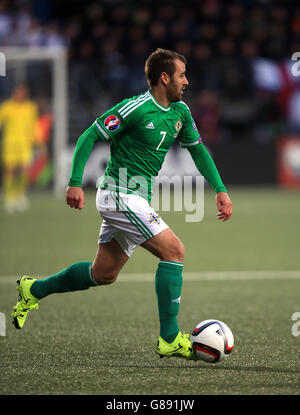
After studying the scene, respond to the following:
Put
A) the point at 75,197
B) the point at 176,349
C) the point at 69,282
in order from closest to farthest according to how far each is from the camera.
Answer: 1. the point at 75,197
2. the point at 176,349
3. the point at 69,282

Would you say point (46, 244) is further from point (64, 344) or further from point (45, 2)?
point (45, 2)

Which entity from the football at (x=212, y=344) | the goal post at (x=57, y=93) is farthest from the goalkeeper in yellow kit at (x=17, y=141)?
the football at (x=212, y=344)

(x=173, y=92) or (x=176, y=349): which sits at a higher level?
(x=173, y=92)

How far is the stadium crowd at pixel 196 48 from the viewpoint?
2022 cm

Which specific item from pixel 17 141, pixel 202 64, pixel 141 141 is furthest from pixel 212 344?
pixel 202 64

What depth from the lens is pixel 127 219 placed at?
4.88m

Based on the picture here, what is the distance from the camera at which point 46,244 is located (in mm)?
11180

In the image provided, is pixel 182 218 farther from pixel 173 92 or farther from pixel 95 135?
pixel 95 135

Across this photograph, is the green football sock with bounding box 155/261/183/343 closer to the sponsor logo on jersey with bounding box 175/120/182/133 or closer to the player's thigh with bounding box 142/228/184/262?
the player's thigh with bounding box 142/228/184/262

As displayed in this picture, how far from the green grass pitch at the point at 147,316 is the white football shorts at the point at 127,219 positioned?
71cm

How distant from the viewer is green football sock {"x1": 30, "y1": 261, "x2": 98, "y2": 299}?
17.1 feet

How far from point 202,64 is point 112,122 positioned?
622 inches

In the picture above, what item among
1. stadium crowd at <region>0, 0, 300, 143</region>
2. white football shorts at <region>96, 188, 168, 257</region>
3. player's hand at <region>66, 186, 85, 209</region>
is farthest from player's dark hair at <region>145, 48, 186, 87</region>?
stadium crowd at <region>0, 0, 300, 143</region>

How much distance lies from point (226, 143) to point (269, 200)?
2651 mm
